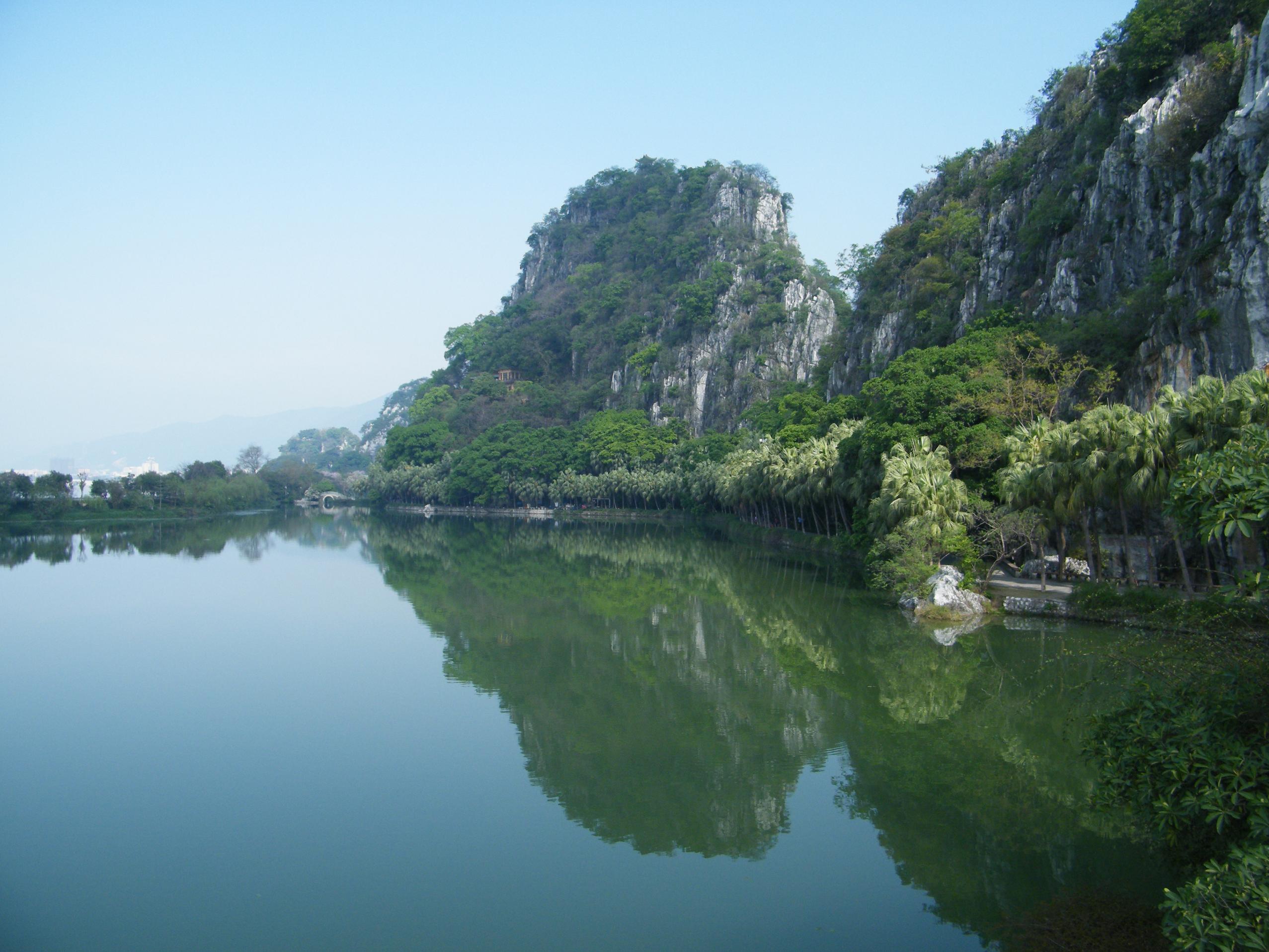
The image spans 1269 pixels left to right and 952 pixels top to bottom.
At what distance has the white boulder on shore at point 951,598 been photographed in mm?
29562

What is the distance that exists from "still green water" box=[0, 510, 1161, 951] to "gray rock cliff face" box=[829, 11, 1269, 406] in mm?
12952

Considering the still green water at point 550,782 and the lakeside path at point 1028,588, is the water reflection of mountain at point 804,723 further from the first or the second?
the lakeside path at point 1028,588

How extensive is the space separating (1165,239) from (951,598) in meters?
20.5

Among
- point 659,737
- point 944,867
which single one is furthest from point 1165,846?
point 659,737

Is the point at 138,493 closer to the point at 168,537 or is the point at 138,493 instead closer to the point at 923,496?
the point at 168,537

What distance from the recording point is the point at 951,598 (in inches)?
1169

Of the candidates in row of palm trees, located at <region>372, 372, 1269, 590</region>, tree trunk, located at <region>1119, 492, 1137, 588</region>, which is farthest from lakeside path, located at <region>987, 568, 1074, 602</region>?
tree trunk, located at <region>1119, 492, 1137, 588</region>

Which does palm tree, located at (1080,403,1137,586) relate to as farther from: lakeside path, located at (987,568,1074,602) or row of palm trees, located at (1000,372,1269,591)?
lakeside path, located at (987,568,1074,602)

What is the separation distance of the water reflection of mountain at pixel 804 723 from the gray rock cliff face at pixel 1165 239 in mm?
13243

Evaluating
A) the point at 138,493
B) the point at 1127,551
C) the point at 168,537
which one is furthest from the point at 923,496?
the point at 138,493

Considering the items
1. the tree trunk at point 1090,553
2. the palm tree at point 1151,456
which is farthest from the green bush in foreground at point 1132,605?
the tree trunk at point 1090,553

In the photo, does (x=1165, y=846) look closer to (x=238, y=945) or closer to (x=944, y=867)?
(x=944, y=867)

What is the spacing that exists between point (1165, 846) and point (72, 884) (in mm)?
14230

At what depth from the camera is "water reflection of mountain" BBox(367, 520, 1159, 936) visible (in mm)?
13078
